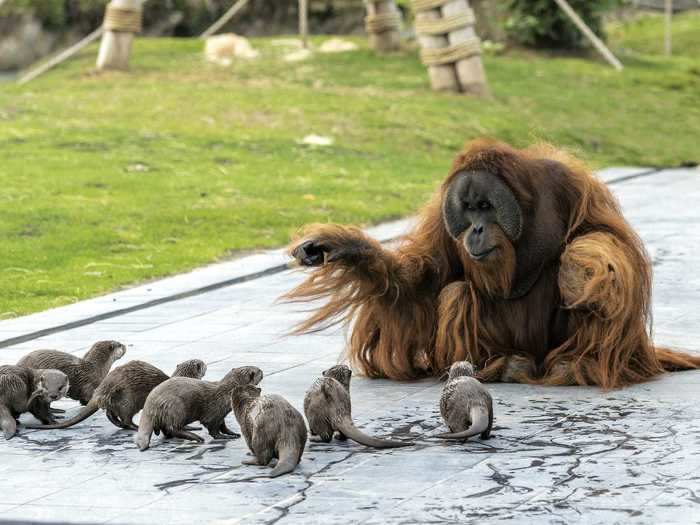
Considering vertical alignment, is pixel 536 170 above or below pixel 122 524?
above

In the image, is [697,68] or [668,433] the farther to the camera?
[697,68]

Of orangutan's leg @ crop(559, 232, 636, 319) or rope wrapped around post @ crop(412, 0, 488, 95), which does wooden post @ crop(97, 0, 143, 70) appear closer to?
rope wrapped around post @ crop(412, 0, 488, 95)

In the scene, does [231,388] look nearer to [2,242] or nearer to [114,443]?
[114,443]

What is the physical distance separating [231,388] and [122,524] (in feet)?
3.59

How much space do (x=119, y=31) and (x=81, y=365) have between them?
1394 centimetres

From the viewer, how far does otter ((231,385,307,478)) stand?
4.95 metres

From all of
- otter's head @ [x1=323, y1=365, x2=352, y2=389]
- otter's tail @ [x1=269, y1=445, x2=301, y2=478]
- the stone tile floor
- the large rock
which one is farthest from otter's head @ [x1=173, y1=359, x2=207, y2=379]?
the large rock

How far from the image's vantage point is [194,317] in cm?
830

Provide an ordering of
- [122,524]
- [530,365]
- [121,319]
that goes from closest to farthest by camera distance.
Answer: [122,524], [530,365], [121,319]

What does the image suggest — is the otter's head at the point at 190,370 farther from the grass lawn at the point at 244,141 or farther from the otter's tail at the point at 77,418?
the grass lawn at the point at 244,141

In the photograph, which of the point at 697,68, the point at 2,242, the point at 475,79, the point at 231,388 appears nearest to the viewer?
the point at 231,388

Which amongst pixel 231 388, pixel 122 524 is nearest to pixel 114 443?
pixel 231 388

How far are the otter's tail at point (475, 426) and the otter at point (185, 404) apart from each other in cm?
75

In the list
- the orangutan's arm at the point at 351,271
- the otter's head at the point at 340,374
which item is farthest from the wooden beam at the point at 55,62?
the otter's head at the point at 340,374
